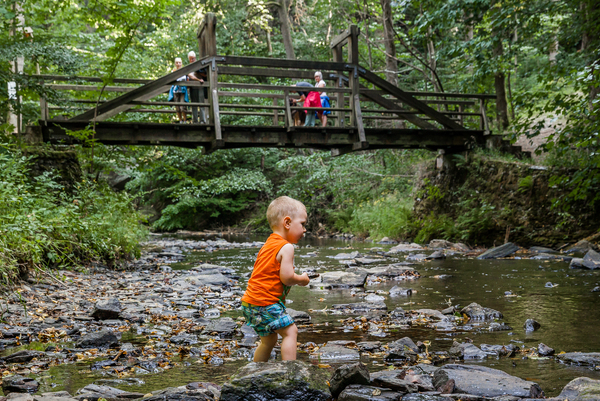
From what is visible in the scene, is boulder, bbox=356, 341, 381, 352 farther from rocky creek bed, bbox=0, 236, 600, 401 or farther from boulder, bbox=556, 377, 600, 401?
boulder, bbox=556, 377, 600, 401

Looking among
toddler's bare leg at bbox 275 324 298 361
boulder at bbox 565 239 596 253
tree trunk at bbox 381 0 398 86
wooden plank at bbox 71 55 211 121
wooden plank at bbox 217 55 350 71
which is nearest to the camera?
toddler's bare leg at bbox 275 324 298 361

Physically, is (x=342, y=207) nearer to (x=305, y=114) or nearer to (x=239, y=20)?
(x=305, y=114)

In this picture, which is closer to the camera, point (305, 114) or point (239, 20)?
point (305, 114)

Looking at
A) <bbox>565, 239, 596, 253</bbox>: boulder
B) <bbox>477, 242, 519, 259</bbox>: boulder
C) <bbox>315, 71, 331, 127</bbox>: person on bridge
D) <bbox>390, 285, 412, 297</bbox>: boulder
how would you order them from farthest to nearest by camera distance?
1. <bbox>315, 71, 331, 127</bbox>: person on bridge
2. <bbox>477, 242, 519, 259</bbox>: boulder
3. <bbox>565, 239, 596, 253</bbox>: boulder
4. <bbox>390, 285, 412, 297</bbox>: boulder

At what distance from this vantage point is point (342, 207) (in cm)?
2358

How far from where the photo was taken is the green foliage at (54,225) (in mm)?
5801

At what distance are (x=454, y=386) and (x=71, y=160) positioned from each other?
9.99 metres

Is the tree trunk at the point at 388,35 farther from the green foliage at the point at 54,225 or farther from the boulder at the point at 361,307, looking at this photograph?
the boulder at the point at 361,307

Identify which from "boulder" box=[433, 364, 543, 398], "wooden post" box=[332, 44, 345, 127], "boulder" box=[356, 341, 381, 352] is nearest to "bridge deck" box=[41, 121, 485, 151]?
"wooden post" box=[332, 44, 345, 127]

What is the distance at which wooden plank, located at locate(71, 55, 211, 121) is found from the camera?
40.1 feet

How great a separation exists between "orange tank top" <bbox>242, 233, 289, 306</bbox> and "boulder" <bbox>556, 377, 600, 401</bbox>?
65.5 inches

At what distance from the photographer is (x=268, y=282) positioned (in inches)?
129

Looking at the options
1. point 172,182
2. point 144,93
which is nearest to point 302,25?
point 172,182

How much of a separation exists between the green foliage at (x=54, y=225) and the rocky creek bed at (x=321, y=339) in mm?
389
